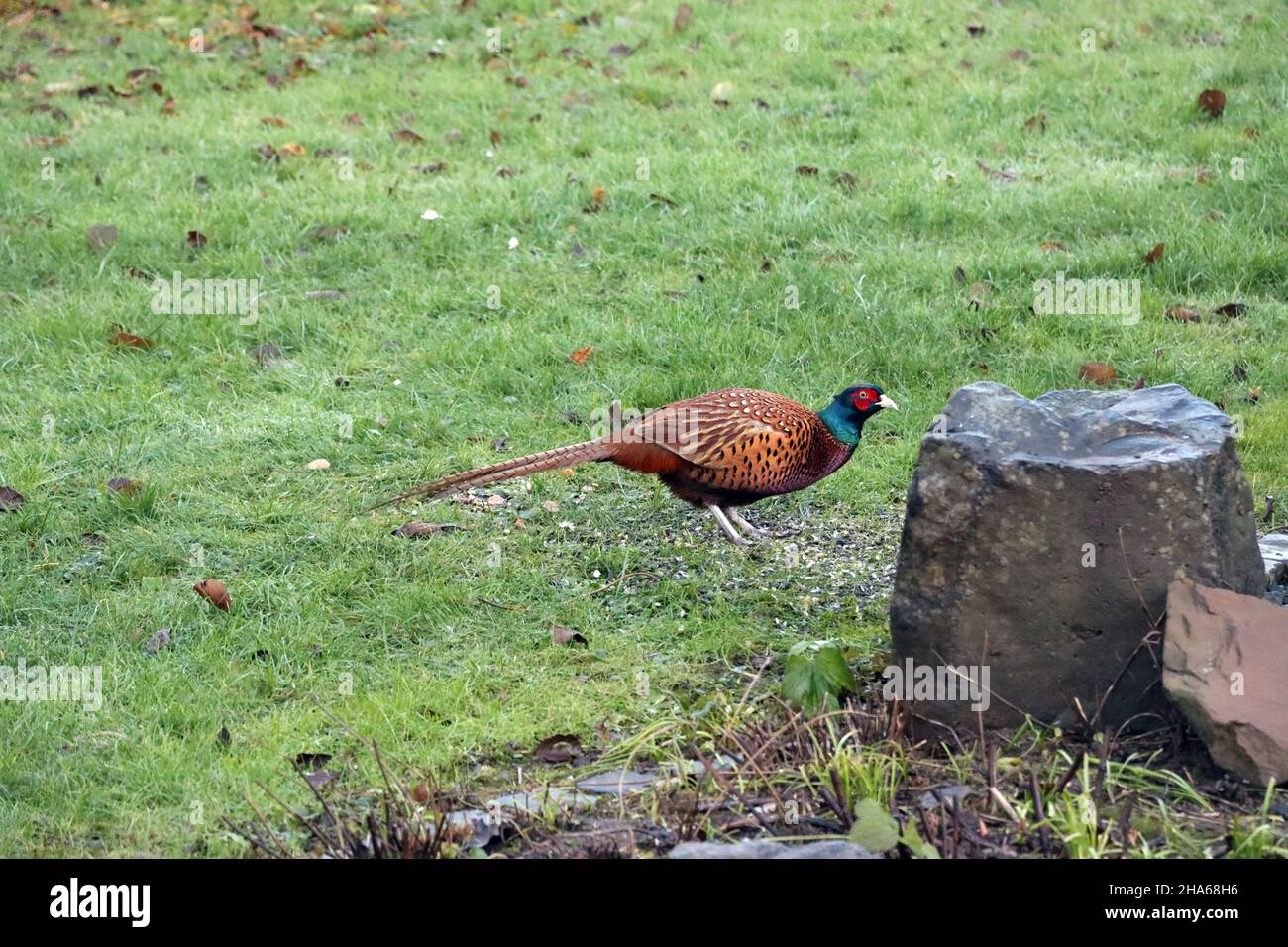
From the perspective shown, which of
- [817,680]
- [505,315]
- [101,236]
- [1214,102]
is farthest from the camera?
[1214,102]

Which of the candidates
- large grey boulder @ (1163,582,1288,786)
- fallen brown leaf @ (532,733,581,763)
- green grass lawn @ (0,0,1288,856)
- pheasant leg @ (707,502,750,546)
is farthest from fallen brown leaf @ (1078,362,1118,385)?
fallen brown leaf @ (532,733,581,763)

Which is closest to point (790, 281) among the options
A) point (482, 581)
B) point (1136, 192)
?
point (1136, 192)

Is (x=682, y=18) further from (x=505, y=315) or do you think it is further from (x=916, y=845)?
(x=916, y=845)

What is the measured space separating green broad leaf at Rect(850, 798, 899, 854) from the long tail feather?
2170 mm

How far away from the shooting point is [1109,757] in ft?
12.6

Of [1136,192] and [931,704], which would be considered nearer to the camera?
[931,704]

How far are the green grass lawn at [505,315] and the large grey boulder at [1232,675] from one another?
3.73 feet

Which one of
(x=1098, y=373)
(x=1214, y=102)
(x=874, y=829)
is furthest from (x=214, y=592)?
(x=1214, y=102)

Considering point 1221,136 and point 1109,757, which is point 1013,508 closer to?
point 1109,757

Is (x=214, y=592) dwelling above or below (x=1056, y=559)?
below

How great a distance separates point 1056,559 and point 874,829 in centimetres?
108

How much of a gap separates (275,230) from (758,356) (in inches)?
124

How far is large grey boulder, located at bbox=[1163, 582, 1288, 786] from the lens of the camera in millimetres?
3617

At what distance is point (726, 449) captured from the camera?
5.24 m
